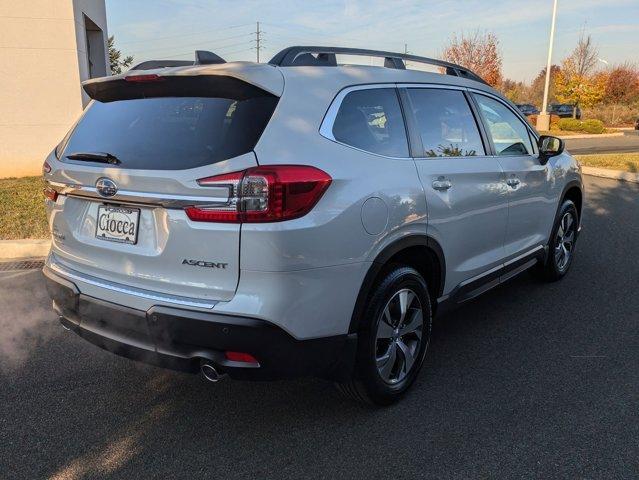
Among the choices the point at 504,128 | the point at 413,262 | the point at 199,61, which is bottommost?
the point at 413,262

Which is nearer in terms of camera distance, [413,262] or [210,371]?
[210,371]

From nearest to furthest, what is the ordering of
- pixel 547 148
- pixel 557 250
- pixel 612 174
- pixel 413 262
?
pixel 413 262 < pixel 547 148 < pixel 557 250 < pixel 612 174

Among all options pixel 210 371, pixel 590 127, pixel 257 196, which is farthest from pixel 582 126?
pixel 210 371

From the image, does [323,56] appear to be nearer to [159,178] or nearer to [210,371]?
[159,178]

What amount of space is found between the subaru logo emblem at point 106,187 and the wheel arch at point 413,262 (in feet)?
4.27

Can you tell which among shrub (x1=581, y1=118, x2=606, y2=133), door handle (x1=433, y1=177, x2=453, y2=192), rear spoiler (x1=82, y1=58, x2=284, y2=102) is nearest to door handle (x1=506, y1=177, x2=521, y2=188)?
door handle (x1=433, y1=177, x2=453, y2=192)

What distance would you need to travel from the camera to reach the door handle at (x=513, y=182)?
4.20 metres

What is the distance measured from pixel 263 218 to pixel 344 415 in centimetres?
→ 135

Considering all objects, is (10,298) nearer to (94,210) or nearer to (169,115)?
(94,210)

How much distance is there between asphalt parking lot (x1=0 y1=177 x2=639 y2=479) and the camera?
2.74m

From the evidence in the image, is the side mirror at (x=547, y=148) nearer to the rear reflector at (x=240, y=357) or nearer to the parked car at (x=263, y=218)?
the parked car at (x=263, y=218)

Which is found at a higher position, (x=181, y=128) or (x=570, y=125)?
(x=181, y=128)

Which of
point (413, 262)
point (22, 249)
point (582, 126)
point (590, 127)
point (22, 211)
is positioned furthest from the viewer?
point (582, 126)

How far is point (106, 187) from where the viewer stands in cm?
280
